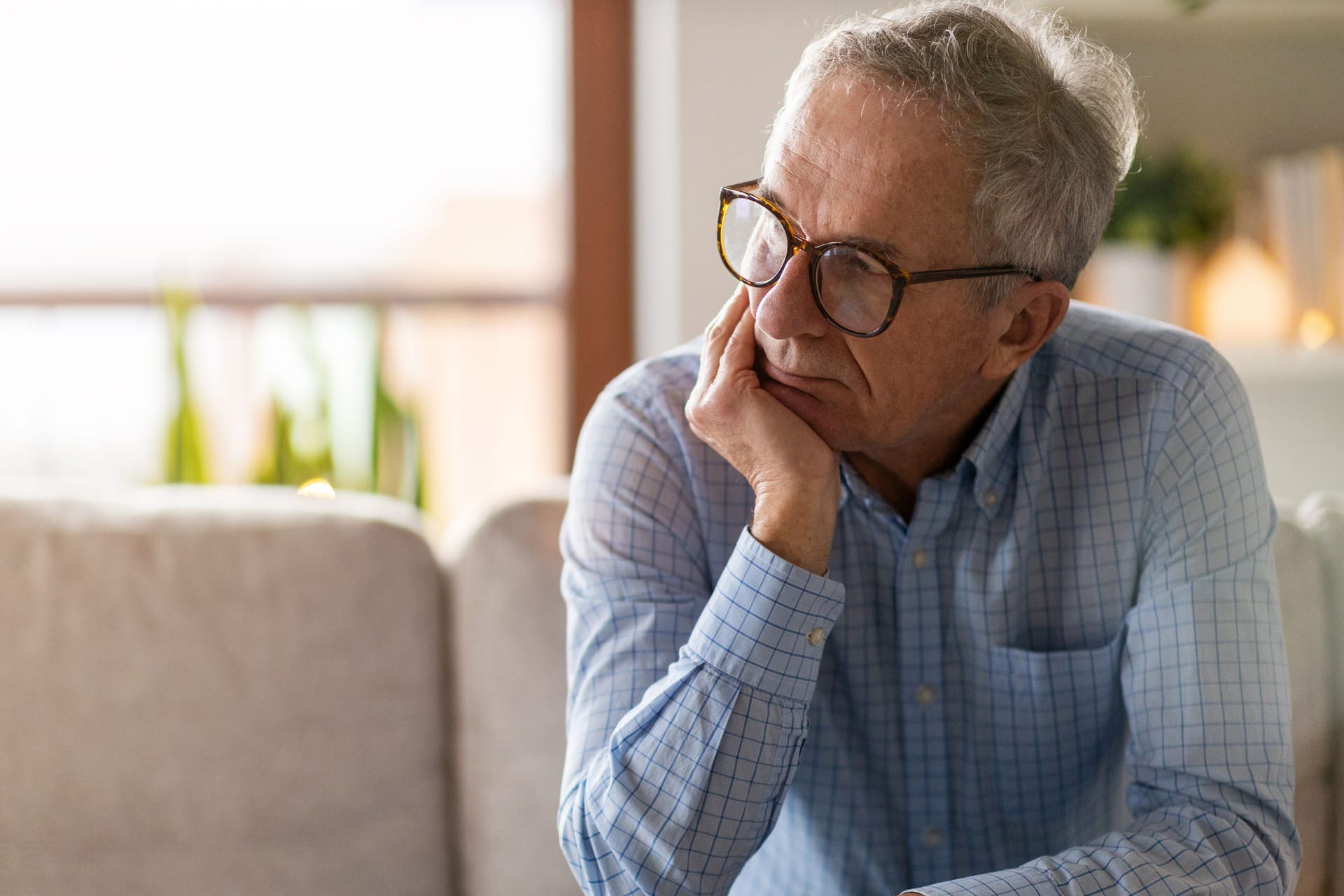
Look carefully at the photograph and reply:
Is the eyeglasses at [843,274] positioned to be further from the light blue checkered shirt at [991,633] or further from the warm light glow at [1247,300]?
the warm light glow at [1247,300]

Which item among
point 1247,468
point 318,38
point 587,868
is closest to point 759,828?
point 587,868

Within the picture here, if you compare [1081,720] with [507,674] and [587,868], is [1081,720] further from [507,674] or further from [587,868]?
[507,674]

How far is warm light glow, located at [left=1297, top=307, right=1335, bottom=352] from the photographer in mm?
2029

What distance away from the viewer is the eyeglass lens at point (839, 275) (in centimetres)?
101

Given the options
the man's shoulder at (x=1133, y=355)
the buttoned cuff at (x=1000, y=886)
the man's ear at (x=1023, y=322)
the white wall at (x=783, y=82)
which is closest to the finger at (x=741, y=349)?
the man's ear at (x=1023, y=322)

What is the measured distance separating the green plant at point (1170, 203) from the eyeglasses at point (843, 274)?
1089 millimetres

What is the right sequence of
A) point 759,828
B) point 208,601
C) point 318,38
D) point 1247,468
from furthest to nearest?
point 318,38
point 208,601
point 1247,468
point 759,828

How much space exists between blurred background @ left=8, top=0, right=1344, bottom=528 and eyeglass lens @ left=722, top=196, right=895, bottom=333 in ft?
3.78

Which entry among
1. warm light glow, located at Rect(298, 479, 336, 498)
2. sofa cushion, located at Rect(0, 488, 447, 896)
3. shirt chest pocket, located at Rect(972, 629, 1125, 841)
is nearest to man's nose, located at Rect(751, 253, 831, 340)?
shirt chest pocket, located at Rect(972, 629, 1125, 841)

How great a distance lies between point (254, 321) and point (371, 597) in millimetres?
1441

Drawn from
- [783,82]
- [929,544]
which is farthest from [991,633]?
[783,82]

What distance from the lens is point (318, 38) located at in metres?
2.57

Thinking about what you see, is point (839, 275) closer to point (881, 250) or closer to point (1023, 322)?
point (881, 250)

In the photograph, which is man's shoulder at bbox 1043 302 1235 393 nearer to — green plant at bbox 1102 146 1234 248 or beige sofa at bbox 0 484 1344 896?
beige sofa at bbox 0 484 1344 896
